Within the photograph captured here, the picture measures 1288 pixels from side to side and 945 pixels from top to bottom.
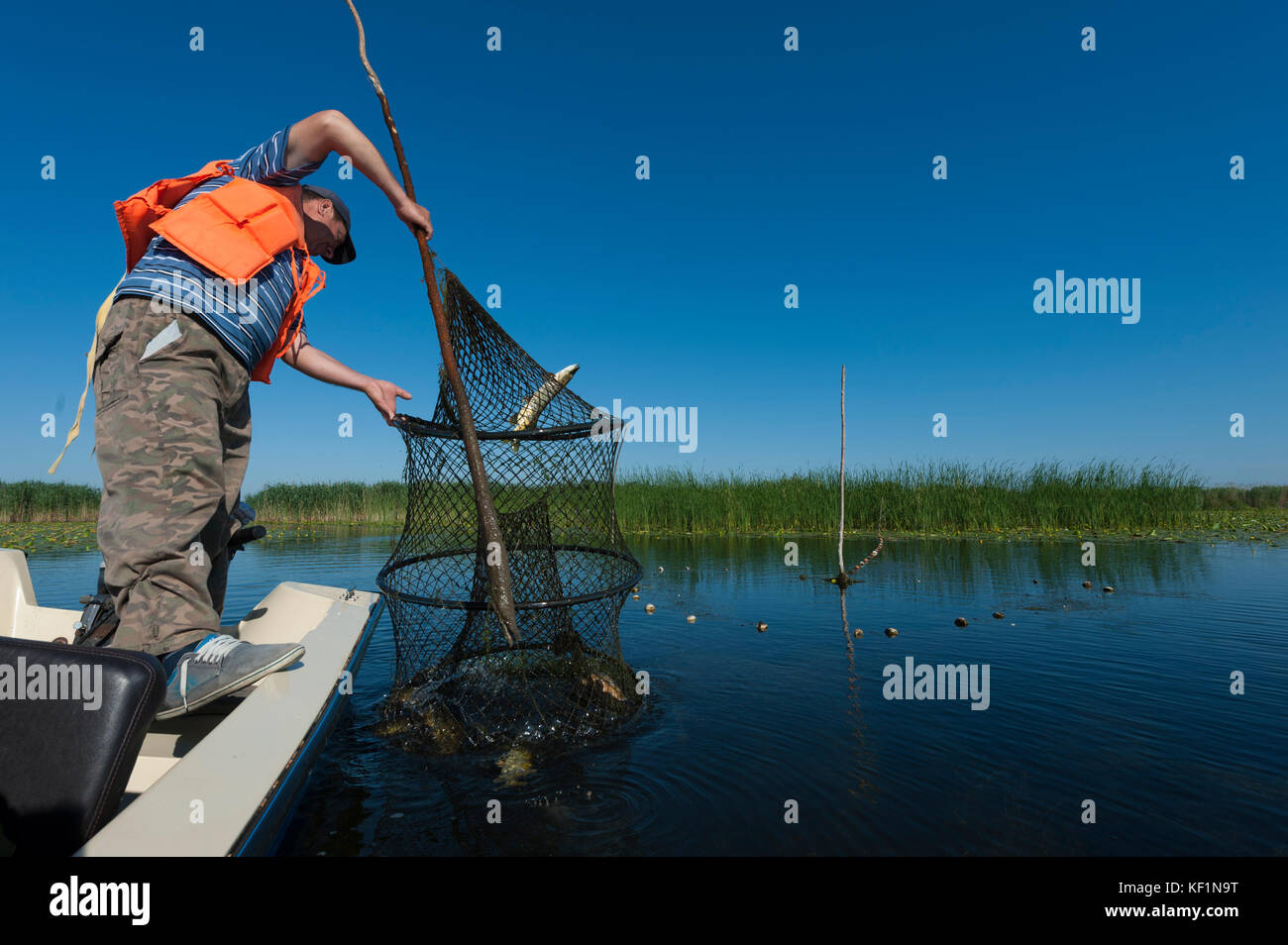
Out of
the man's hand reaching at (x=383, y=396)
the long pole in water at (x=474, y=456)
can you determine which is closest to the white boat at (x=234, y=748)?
the long pole in water at (x=474, y=456)

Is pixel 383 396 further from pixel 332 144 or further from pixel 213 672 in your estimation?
pixel 213 672

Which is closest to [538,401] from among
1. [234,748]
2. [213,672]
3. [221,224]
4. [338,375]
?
Result: [338,375]

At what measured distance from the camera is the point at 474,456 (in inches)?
125

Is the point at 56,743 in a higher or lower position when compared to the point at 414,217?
lower

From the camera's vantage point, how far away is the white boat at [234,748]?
1.45m

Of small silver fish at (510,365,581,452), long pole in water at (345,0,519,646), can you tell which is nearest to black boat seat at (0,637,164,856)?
long pole in water at (345,0,519,646)

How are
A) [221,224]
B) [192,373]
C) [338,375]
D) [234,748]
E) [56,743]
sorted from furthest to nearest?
[338,375], [221,224], [192,373], [234,748], [56,743]

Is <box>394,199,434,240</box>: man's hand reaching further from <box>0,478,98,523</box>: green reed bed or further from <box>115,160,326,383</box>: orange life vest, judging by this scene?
<box>0,478,98,523</box>: green reed bed

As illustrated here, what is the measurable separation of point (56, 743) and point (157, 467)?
96cm

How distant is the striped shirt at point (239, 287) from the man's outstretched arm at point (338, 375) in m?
0.49

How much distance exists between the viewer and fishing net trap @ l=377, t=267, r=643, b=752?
343 centimetres
